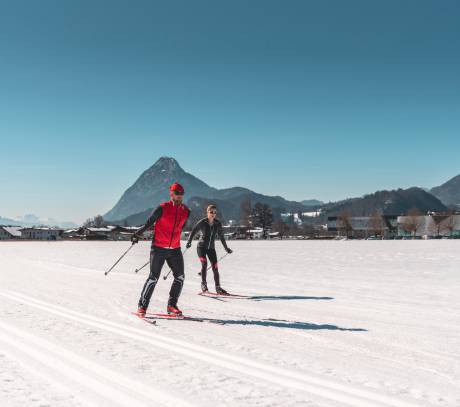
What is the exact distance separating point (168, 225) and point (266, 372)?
3.27 meters

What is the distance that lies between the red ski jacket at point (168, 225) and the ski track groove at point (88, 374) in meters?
2.19

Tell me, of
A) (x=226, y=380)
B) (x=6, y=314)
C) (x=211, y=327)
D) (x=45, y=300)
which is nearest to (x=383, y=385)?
(x=226, y=380)

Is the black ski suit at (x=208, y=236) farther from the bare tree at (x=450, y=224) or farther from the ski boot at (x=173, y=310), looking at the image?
the bare tree at (x=450, y=224)

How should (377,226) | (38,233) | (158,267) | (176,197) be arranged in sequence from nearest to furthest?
1. (176,197)
2. (158,267)
3. (377,226)
4. (38,233)

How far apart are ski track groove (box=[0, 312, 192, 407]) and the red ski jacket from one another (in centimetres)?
219

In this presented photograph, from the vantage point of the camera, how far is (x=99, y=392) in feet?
11.8

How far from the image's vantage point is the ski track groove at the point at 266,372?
3449mm

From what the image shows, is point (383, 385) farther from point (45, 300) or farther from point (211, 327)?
point (45, 300)

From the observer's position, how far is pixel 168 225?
22.5ft

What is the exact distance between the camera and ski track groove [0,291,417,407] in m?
3.45

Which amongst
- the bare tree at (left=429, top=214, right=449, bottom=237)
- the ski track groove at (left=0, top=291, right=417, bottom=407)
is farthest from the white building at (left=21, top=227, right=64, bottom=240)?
the ski track groove at (left=0, top=291, right=417, bottom=407)

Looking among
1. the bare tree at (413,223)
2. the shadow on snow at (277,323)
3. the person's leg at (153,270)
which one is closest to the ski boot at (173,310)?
the shadow on snow at (277,323)

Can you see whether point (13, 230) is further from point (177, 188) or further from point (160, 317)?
point (177, 188)

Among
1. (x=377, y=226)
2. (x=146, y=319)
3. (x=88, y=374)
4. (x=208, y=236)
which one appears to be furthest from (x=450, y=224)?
(x=88, y=374)
